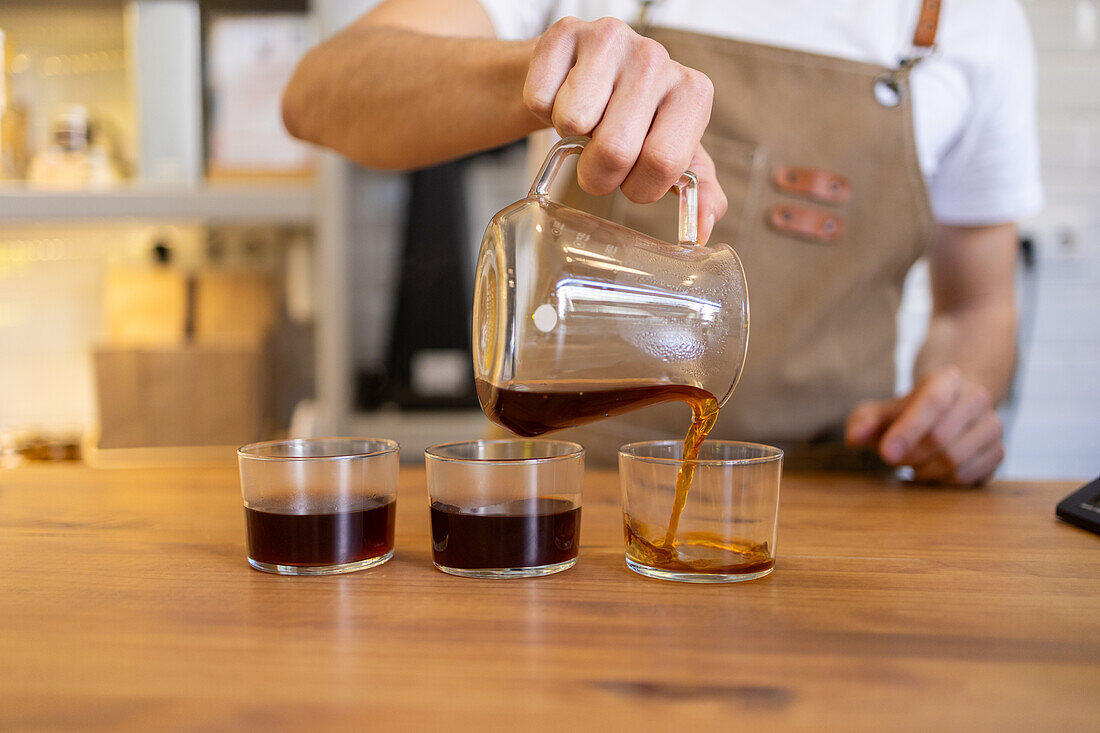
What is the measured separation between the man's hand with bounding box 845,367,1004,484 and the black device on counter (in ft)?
0.66

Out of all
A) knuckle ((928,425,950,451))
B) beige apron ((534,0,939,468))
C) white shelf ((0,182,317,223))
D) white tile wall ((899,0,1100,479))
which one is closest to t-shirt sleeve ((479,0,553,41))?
beige apron ((534,0,939,468))

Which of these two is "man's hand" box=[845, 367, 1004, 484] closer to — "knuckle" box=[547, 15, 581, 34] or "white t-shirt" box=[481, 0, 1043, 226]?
"white t-shirt" box=[481, 0, 1043, 226]

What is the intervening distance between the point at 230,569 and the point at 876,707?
0.45 m

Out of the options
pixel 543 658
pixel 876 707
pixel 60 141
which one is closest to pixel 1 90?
pixel 60 141

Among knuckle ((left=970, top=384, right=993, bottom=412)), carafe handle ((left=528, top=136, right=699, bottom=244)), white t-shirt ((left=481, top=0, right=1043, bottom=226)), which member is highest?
white t-shirt ((left=481, top=0, right=1043, bottom=226))

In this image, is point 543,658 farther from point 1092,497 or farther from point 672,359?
point 1092,497

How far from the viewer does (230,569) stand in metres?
0.66

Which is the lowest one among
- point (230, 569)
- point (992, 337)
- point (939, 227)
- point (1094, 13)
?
point (230, 569)

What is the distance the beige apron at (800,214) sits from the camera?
1211mm

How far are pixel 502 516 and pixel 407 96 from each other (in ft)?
1.64

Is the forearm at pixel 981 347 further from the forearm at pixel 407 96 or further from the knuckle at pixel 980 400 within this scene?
the forearm at pixel 407 96

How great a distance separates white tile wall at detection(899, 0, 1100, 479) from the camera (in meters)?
2.50

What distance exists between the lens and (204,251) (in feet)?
7.41

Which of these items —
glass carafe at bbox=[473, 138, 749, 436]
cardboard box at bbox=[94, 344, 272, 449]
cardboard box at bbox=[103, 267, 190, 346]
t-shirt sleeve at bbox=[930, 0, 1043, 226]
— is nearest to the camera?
glass carafe at bbox=[473, 138, 749, 436]
